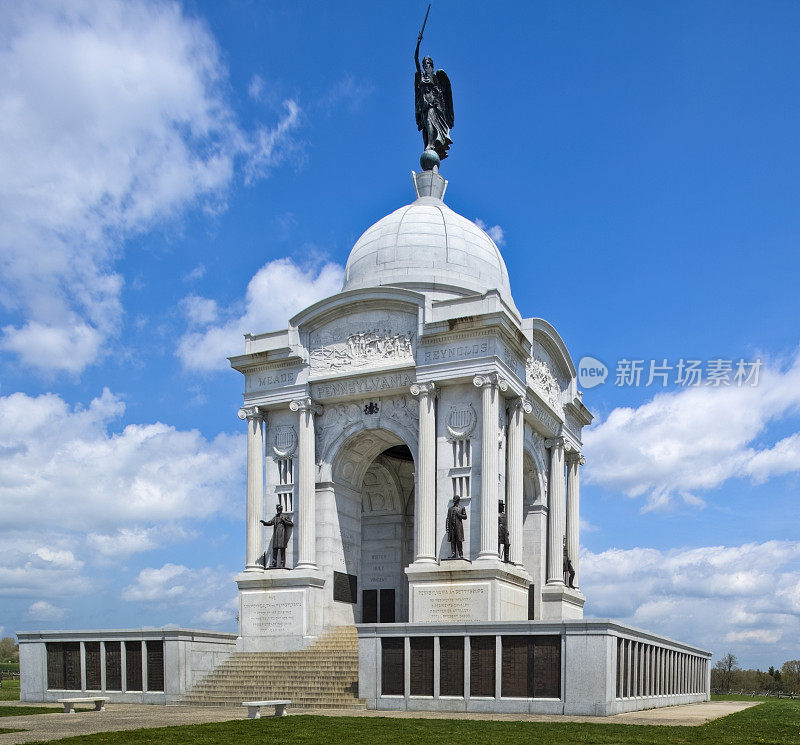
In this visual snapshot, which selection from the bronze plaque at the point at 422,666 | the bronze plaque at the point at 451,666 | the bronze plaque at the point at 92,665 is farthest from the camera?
the bronze plaque at the point at 92,665

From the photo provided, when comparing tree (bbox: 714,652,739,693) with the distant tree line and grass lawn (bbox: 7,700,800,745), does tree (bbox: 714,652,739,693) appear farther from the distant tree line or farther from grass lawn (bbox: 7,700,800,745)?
grass lawn (bbox: 7,700,800,745)

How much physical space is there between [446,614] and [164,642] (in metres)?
9.41

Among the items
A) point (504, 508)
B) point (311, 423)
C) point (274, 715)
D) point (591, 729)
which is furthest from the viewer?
point (311, 423)

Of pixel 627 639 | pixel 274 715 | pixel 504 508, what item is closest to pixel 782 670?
pixel 504 508

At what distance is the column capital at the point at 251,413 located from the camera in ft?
125

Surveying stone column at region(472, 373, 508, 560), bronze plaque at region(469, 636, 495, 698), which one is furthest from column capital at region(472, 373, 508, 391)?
bronze plaque at region(469, 636, 495, 698)

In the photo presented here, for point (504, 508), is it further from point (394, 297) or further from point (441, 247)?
point (441, 247)

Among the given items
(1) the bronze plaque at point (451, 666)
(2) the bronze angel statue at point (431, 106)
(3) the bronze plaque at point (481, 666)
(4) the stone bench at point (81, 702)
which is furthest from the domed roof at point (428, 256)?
(4) the stone bench at point (81, 702)

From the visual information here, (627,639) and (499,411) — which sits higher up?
(499,411)

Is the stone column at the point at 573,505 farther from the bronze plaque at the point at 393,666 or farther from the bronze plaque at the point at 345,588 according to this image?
the bronze plaque at the point at 393,666

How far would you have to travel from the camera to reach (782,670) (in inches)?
3216

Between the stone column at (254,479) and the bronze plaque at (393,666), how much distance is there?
1153 cm

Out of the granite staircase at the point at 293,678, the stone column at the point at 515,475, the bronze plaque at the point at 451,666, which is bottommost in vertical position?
the granite staircase at the point at 293,678

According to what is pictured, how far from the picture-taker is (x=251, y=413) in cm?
3828
